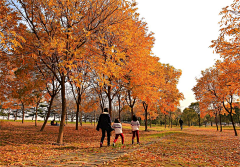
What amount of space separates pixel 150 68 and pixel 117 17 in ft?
17.5

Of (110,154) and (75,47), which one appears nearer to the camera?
(110,154)

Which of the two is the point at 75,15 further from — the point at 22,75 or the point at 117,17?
the point at 22,75

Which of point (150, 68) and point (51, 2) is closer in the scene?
point (51, 2)

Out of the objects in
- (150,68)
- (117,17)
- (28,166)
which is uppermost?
(117,17)

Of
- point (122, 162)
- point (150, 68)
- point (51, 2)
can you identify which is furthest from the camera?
point (150, 68)

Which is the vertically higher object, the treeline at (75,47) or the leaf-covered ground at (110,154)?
the treeline at (75,47)

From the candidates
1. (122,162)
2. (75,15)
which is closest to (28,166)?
(122,162)

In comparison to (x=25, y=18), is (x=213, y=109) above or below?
below

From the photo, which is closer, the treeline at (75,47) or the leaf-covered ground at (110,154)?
the leaf-covered ground at (110,154)

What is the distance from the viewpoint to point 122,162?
5.20 metres

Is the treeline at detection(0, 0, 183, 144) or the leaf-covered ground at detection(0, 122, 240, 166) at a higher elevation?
the treeline at detection(0, 0, 183, 144)

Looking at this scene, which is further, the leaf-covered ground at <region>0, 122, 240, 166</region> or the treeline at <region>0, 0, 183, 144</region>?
the treeline at <region>0, 0, 183, 144</region>

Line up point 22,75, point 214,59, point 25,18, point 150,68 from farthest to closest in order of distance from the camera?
1. point 214,59
2. point 150,68
3. point 22,75
4. point 25,18

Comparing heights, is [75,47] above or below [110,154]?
above
